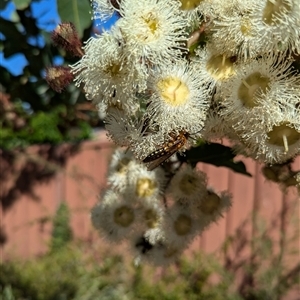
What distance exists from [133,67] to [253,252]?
2711 mm

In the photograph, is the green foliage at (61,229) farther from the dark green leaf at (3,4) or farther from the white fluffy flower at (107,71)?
the white fluffy flower at (107,71)

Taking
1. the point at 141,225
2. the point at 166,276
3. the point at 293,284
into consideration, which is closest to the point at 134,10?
the point at 141,225

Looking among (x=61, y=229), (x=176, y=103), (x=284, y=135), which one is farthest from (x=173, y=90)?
(x=61, y=229)

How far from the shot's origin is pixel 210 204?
926 mm

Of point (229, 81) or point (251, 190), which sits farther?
point (251, 190)

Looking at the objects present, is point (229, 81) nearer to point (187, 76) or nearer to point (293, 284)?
point (187, 76)

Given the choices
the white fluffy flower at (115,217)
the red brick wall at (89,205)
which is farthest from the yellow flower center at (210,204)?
the red brick wall at (89,205)

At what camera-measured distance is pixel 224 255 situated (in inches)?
133

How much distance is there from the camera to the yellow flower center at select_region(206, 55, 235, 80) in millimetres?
642

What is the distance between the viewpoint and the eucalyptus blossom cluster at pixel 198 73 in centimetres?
60

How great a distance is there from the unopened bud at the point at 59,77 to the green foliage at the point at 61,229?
3.90 m

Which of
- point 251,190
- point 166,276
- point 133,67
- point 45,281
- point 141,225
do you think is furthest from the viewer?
point 45,281

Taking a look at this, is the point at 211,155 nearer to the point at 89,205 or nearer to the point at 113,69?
the point at 113,69

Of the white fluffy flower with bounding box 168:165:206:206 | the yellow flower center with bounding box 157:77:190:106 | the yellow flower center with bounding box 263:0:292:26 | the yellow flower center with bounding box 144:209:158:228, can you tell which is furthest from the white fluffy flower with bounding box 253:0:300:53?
the yellow flower center with bounding box 144:209:158:228
